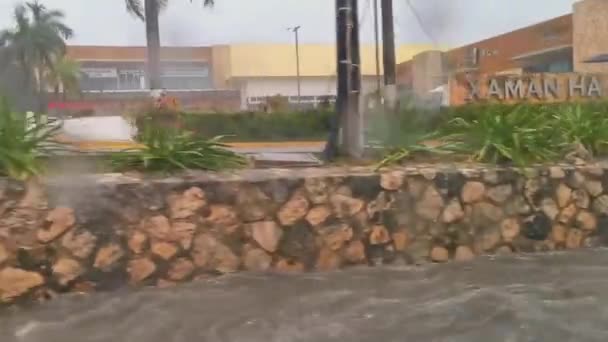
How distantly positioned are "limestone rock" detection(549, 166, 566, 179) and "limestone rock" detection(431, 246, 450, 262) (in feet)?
3.96

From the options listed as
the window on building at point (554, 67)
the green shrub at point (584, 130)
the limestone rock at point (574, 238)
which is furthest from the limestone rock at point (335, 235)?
the window on building at point (554, 67)

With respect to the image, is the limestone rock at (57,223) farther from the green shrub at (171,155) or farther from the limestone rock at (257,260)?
the limestone rock at (257,260)

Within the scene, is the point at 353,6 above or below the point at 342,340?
above

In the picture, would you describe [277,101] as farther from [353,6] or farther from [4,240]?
[4,240]

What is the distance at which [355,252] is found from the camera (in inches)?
238

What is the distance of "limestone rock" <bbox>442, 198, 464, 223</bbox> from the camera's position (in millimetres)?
6324

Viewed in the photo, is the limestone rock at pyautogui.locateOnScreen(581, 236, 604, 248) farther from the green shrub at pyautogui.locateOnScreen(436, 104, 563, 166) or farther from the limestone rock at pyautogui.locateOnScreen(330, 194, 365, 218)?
the limestone rock at pyautogui.locateOnScreen(330, 194, 365, 218)

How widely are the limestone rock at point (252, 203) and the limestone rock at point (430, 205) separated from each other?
126 centimetres

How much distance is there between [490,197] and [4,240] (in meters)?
3.79

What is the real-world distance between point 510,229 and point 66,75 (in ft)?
122

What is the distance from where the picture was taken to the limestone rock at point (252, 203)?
227 inches

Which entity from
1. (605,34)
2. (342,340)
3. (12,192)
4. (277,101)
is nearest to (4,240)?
(12,192)

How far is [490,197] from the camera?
6473mm

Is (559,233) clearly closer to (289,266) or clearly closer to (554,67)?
(289,266)
